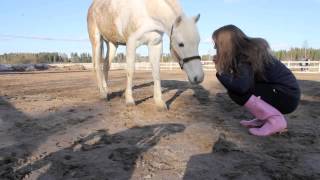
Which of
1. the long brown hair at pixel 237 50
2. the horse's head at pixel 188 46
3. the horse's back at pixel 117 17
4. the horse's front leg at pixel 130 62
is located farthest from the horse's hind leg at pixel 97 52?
the long brown hair at pixel 237 50

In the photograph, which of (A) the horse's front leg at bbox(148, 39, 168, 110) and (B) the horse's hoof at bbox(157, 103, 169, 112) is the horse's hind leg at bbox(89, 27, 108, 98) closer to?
(A) the horse's front leg at bbox(148, 39, 168, 110)

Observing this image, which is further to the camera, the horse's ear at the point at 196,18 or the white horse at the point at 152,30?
the horse's ear at the point at 196,18

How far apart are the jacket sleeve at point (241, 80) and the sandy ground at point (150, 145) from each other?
0.56m

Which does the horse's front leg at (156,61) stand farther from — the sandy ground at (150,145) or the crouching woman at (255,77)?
the crouching woman at (255,77)

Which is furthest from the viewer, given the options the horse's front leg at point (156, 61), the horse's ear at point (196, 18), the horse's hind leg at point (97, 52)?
the horse's hind leg at point (97, 52)

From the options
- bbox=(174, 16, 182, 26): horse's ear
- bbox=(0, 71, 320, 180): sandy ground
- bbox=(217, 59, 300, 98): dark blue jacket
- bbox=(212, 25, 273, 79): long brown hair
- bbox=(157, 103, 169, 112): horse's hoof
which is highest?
bbox=(174, 16, 182, 26): horse's ear

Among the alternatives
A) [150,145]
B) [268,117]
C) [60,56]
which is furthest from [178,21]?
[60,56]

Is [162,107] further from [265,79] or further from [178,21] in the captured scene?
[265,79]

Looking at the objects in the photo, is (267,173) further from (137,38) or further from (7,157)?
(137,38)

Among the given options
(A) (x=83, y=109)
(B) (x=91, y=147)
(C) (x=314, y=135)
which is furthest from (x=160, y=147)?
(A) (x=83, y=109)

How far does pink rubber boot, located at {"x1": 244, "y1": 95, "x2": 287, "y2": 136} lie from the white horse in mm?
1387

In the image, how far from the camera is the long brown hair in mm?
4336

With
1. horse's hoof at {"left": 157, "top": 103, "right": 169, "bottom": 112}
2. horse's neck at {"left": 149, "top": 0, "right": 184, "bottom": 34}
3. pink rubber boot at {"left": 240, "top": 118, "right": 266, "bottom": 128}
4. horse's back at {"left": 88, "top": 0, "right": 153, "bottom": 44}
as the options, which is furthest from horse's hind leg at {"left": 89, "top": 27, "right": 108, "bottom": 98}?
pink rubber boot at {"left": 240, "top": 118, "right": 266, "bottom": 128}

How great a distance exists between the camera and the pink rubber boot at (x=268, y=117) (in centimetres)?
453
